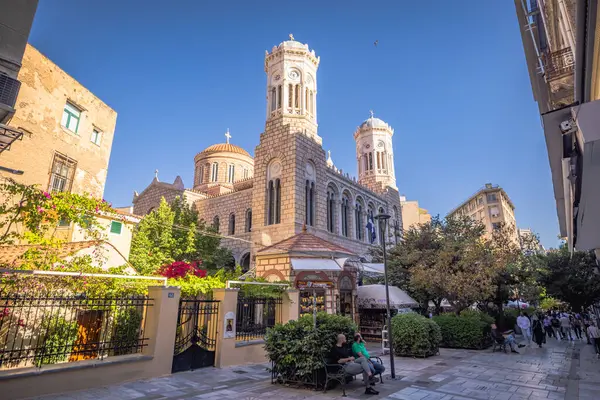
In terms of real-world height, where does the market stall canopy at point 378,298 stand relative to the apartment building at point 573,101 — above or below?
below

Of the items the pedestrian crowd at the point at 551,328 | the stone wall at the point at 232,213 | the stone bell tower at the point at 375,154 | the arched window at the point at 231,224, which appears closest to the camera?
the pedestrian crowd at the point at 551,328

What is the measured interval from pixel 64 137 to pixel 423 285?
15515mm

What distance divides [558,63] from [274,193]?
1883 cm

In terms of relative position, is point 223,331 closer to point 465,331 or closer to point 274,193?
point 465,331

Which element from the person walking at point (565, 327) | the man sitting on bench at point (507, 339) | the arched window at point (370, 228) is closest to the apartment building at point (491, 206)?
the arched window at point (370, 228)

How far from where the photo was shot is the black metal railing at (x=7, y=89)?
755 centimetres

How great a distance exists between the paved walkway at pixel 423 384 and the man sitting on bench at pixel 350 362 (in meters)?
0.29

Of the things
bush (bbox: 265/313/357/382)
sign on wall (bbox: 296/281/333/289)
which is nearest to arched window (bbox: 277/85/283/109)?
sign on wall (bbox: 296/281/333/289)

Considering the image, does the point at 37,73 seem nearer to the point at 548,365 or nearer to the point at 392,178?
the point at 548,365

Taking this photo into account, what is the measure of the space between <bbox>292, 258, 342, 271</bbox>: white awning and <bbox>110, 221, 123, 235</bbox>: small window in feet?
22.2

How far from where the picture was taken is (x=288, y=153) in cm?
2362

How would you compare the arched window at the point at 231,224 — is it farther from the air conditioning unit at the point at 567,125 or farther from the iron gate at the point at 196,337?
the air conditioning unit at the point at 567,125

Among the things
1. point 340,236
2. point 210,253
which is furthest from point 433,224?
point 210,253

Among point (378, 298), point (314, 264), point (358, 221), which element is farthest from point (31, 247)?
point (358, 221)
